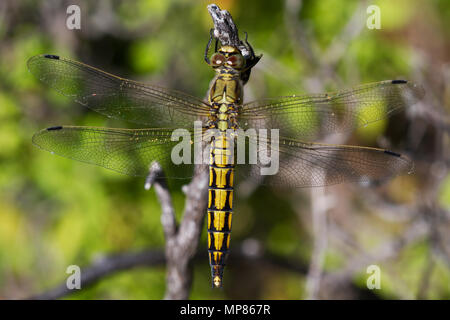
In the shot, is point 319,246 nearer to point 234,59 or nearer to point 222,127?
point 222,127

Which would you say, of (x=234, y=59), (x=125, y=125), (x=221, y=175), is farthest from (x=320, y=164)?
(x=125, y=125)

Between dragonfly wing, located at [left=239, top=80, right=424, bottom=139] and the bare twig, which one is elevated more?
dragonfly wing, located at [left=239, top=80, right=424, bottom=139]

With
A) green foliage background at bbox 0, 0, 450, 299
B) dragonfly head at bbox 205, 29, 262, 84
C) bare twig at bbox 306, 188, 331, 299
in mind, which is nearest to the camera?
dragonfly head at bbox 205, 29, 262, 84

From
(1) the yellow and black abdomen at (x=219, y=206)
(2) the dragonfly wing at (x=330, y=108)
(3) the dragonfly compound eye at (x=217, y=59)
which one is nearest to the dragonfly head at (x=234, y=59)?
(3) the dragonfly compound eye at (x=217, y=59)

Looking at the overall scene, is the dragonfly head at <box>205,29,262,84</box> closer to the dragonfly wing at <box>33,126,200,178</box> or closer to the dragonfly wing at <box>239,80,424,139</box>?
the dragonfly wing at <box>239,80,424,139</box>

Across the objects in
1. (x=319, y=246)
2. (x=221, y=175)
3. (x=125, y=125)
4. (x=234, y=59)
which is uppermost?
(x=125, y=125)

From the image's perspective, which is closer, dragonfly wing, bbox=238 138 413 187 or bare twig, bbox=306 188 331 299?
dragonfly wing, bbox=238 138 413 187

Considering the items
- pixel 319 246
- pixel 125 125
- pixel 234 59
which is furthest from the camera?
pixel 125 125

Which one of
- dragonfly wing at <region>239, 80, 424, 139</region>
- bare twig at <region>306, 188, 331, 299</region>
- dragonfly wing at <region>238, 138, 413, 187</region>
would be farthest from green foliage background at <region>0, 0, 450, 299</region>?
dragonfly wing at <region>238, 138, 413, 187</region>
